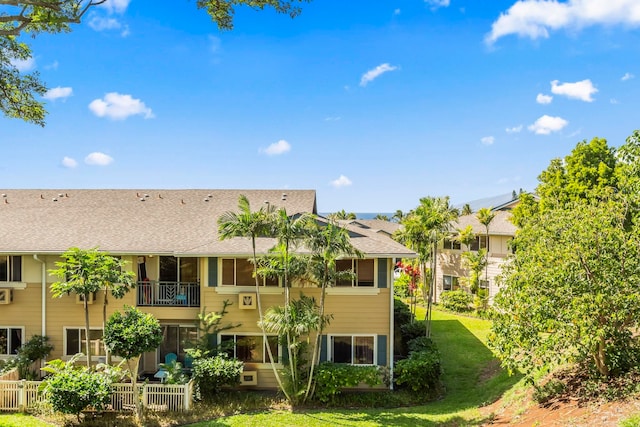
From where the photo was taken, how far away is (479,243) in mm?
31953

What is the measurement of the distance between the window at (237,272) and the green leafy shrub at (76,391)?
4.84m

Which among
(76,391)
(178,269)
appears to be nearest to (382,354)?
(178,269)

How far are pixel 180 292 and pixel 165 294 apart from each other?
558mm

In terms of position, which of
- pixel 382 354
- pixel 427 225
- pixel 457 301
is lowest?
pixel 457 301

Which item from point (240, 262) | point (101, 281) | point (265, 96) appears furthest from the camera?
point (265, 96)

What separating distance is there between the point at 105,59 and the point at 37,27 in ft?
19.3

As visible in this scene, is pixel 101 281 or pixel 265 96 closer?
pixel 101 281

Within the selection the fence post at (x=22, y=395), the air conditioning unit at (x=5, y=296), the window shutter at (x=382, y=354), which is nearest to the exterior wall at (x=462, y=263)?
the window shutter at (x=382, y=354)

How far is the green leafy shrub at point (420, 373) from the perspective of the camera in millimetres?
14414

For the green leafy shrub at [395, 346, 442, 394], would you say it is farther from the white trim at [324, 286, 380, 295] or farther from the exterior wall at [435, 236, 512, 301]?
the exterior wall at [435, 236, 512, 301]

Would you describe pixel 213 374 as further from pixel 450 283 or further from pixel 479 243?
pixel 450 283

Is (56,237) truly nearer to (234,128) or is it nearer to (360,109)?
(234,128)

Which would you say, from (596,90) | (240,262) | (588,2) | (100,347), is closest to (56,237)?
(100,347)

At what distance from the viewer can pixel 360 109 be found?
25.3m
